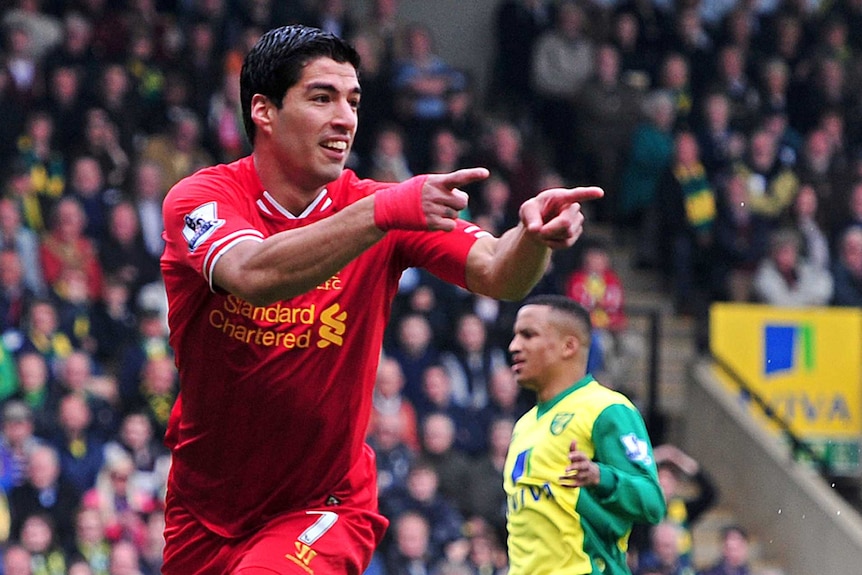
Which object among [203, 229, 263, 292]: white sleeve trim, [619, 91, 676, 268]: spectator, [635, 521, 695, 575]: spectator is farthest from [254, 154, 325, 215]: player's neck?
[619, 91, 676, 268]: spectator

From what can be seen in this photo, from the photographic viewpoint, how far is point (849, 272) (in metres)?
15.1

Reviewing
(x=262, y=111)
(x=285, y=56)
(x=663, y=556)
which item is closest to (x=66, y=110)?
(x=663, y=556)

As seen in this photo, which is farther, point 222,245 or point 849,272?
point 849,272

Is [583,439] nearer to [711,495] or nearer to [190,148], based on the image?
[711,495]

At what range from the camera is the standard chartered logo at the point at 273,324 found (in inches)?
197

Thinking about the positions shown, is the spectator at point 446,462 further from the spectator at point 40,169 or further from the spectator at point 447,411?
the spectator at point 40,169

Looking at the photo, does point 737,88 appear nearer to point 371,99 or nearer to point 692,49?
point 692,49

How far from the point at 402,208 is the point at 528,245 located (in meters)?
0.48

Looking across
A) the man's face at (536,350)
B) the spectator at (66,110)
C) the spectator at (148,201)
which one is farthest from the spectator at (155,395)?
the man's face at (536,350)

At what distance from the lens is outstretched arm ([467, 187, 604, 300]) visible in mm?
4434

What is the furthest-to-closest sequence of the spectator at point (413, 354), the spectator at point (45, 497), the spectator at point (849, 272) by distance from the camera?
the spectator at point (849, 272) → the spectator at point (413, 354) → the spectator at point (45, 497)

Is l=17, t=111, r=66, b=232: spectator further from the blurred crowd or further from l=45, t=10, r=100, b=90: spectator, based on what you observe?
l=45, t=10, r=100, b=90: spectator

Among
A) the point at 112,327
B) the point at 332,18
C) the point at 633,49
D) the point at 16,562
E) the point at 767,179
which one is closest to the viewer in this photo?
the point at 16,562

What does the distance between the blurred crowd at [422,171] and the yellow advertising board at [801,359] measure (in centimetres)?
37
